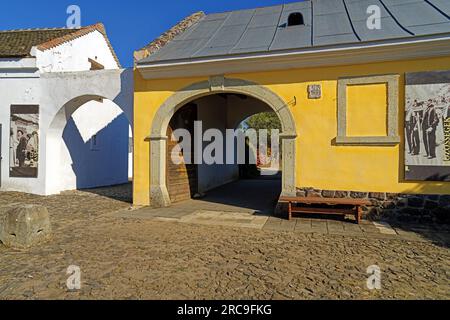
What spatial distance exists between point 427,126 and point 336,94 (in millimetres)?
1884

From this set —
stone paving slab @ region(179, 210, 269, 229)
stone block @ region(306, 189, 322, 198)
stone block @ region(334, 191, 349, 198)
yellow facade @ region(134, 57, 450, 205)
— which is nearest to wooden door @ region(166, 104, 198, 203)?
stone paving slab @ region(179, 210, 269, 229)

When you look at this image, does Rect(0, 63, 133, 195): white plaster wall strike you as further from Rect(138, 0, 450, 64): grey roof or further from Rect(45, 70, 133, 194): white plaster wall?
Rect(138, 0, 450, 64): grey roof

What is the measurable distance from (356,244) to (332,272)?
53.2 inches

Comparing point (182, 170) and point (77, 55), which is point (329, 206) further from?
point (77, 55)

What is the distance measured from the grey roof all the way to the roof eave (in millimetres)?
108

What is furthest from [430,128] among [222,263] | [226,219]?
[222,263]

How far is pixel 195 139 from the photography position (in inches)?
393

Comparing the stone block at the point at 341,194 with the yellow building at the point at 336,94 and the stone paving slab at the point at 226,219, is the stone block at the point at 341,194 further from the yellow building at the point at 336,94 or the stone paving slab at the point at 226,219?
the stone paving slab at the point at 226,219

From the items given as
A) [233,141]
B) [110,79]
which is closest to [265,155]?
[233,141]

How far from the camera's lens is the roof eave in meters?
5.77

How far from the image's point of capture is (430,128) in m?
5.93

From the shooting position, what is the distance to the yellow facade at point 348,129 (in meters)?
6.11

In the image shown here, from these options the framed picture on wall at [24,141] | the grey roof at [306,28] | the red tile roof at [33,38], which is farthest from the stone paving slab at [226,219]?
the red tile roof at [33,38]

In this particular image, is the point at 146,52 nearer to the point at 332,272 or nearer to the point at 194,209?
the point at 194,209
